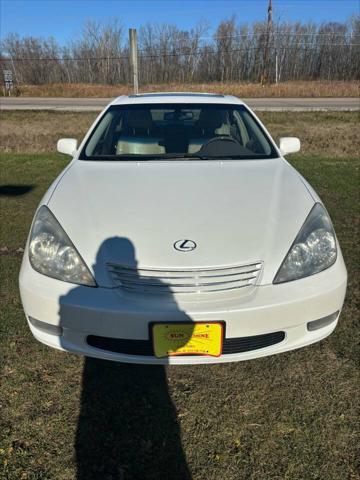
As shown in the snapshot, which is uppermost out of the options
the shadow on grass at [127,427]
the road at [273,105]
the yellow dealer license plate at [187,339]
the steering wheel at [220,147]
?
the steering wheel at [220,147]

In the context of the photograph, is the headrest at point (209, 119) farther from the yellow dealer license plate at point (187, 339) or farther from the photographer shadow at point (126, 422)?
the yellow dealer license plate at point (187, 339)

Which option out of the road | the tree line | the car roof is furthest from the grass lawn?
the tree line

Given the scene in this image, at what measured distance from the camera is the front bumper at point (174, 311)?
1.73 meters

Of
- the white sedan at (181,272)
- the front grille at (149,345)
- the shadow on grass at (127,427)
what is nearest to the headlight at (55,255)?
the white sedan at (181,272)

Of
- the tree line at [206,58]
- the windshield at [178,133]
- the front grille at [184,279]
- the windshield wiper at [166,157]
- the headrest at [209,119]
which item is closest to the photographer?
the front grille at [184,279]

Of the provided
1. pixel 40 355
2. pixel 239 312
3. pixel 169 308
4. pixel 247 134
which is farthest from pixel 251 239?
pixel 247 134

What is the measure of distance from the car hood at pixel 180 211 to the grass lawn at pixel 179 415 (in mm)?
673

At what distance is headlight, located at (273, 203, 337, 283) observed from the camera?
6.15 feet

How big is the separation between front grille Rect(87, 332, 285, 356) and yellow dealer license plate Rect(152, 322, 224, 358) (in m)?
0.06

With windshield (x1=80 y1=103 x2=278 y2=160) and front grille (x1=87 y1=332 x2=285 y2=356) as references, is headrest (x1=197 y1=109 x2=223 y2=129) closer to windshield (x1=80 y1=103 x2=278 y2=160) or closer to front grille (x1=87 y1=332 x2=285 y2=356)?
windshield (x1=80 y1=103 x2=278 y2=160)

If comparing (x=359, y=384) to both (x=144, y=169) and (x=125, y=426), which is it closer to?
(x=125, y=426)

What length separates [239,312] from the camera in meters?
1.73

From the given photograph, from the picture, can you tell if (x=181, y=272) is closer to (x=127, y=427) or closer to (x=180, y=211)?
(x=180, y=211)

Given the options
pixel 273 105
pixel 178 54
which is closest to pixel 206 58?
Answer: pixel 178 54
